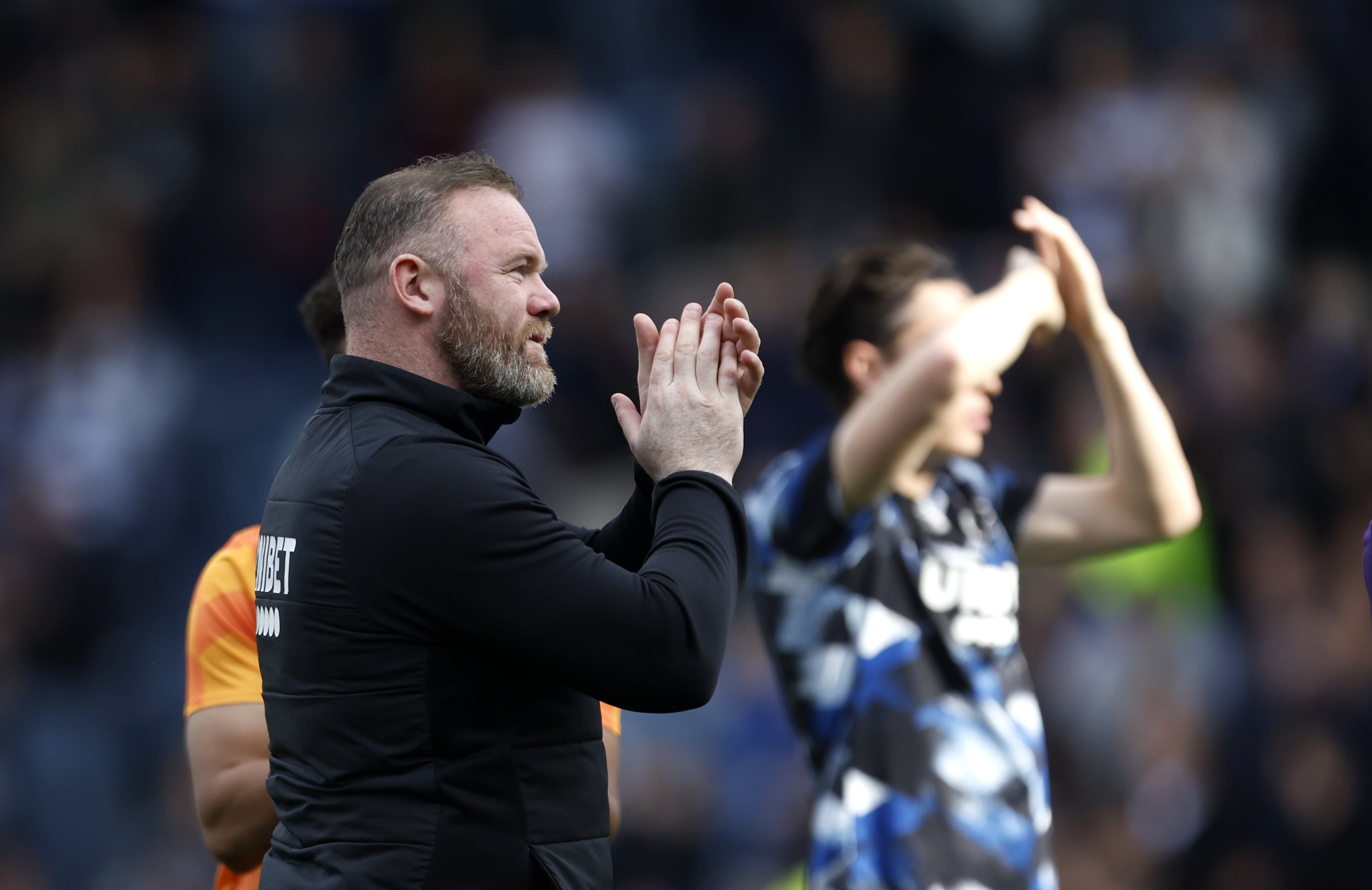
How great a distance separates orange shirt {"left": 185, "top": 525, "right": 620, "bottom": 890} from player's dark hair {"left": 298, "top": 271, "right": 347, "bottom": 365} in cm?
49

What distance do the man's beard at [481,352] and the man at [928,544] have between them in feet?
3.32

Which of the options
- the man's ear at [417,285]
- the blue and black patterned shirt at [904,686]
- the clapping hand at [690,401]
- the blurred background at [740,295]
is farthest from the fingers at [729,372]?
the blurred background at [740,295]

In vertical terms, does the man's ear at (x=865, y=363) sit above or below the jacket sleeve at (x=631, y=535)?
above

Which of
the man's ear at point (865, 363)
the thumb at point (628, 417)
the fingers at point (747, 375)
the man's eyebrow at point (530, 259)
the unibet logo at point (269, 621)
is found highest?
the man's eyebrow at point (530, 259)

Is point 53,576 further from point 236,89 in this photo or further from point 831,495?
point 831,495

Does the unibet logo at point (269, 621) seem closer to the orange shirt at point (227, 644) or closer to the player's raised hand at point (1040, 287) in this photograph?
the orange shirt at point (227, 644)

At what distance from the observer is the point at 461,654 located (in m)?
2.17

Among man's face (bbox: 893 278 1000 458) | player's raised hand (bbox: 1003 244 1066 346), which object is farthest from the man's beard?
player's raised hand (bbox: 1003 244 1066 346)

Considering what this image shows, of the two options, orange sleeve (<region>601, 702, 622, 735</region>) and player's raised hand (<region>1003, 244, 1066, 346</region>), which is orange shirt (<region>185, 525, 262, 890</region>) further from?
player's raised hand (<region>1003, 244, 1066, 346</region>)

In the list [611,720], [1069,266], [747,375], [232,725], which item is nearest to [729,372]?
[747,375]

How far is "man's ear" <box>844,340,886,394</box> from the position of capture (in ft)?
11.6

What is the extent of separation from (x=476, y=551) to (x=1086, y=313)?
6.07 feet

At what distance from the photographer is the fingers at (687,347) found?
237 cm

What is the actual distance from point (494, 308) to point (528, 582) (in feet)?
1.66
